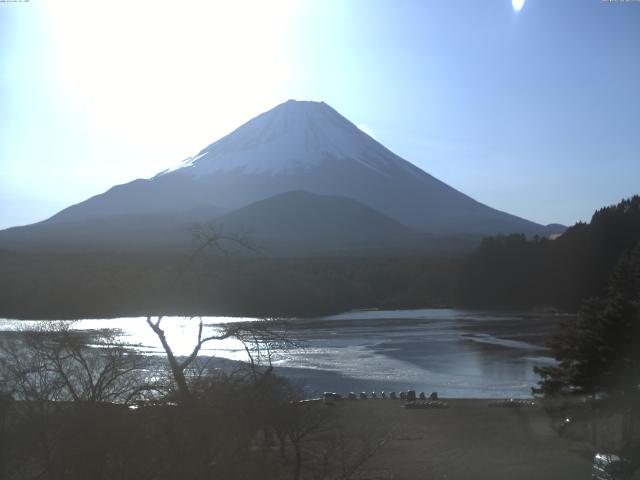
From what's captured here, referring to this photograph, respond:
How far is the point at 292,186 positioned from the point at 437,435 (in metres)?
97.3

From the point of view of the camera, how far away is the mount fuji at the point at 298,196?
88.3m

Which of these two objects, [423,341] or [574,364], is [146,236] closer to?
[423,341]

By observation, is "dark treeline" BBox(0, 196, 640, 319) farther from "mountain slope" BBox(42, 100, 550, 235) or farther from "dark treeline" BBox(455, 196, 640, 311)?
"mountain slope" BBox(42, 100, 550, 235)

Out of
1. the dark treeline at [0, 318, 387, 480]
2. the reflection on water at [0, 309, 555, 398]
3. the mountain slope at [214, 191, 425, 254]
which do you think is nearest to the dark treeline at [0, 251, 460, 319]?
the reflection on water at [0, 309, 555, 398]

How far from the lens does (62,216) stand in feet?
319

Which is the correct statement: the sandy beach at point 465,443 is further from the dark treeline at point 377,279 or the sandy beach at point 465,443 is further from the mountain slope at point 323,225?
the mountain slope at point 323,225

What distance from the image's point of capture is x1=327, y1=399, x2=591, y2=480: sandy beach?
10312mm

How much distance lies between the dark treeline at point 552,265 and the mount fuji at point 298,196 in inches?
1010

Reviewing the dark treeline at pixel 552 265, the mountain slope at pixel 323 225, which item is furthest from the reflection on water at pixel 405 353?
the mountain slope at pixel 323 225

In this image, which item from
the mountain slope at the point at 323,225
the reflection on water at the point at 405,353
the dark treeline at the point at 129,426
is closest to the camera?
the dark treeline at the point at 129,426

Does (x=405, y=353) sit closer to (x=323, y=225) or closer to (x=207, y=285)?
(x=207, y=285)

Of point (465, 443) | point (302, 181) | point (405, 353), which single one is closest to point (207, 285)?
point (465, 443)

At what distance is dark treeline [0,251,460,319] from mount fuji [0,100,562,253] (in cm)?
1942

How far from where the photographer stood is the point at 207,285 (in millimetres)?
7656
